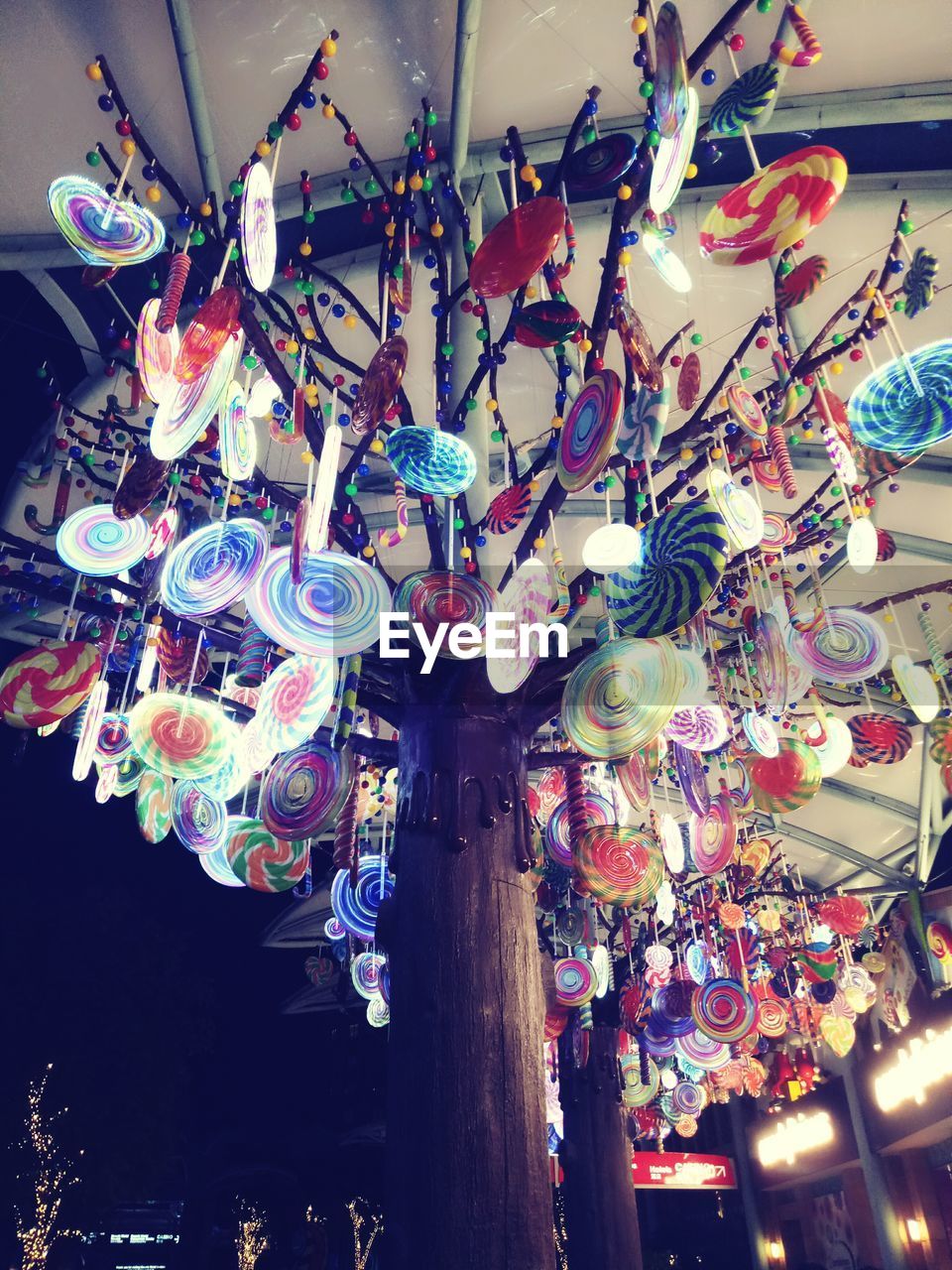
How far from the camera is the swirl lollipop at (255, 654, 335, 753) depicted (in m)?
3.34

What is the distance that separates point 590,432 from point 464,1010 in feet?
6.73

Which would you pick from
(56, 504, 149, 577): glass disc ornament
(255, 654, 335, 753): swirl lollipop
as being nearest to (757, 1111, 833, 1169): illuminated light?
(255, 654, 335, 753): swirl lollipop

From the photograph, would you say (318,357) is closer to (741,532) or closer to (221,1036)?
(741,532)

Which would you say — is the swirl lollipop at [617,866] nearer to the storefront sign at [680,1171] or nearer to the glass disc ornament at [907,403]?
the glass disc ornament at [907,403]

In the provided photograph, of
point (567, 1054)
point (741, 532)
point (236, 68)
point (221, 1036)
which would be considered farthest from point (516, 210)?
point (221, 1036)

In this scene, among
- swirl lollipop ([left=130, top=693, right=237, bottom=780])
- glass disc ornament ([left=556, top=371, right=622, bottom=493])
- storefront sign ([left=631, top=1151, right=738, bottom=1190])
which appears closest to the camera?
glass disc ornament ([left=556, top=371, right=622, bottom=493])

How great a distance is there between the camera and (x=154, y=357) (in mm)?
2822

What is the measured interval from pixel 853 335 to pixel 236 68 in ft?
11.0

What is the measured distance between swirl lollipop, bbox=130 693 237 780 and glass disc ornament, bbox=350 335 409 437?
5.64ft

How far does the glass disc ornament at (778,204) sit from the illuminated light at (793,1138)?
1638cm

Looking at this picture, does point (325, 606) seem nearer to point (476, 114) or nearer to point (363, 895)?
point (363, 895)

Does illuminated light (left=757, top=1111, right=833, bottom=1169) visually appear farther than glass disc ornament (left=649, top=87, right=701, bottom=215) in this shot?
Yes

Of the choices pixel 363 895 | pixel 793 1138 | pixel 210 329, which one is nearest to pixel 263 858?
pixel 363 895

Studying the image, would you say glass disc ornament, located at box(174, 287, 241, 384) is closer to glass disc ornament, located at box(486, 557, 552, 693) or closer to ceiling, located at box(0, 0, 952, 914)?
glass disc ornament, located at box(486, 557, 552, 693)
